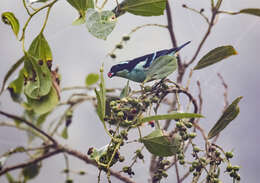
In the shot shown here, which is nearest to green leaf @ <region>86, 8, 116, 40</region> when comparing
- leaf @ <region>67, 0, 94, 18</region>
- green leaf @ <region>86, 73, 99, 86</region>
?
leaf @ <region>67, 0, 94, 18</region>

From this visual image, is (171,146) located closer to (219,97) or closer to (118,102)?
(118,102)

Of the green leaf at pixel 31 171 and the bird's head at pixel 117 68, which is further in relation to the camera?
the green leaf at pixel 31 171

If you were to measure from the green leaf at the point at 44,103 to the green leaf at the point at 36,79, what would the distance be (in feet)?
0.04

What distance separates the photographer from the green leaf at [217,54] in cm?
36

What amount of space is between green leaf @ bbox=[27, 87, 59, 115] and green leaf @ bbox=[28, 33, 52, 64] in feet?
0.16

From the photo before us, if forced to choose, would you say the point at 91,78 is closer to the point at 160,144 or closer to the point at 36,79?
the point at 36,79

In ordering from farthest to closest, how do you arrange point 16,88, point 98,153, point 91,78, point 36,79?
1. point 91,78
2. point 16,88
3. point 36,79
4. point 98,153

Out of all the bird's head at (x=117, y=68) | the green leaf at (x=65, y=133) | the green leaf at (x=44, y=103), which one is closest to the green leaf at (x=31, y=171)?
the green leaf at (x=65, y=133)

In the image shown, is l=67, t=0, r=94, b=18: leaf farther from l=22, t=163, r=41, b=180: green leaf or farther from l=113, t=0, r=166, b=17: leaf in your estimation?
l=22, t=163, r=41, b=180: green leaf

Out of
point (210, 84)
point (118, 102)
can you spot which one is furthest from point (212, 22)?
point (118, 102)

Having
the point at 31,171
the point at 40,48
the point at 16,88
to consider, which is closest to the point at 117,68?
the point at 40,48

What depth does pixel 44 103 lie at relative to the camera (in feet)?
1.39

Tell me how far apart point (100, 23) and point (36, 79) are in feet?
0.47

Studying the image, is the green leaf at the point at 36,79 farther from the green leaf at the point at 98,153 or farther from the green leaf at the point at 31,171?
the green leaf at the point at 31,171
